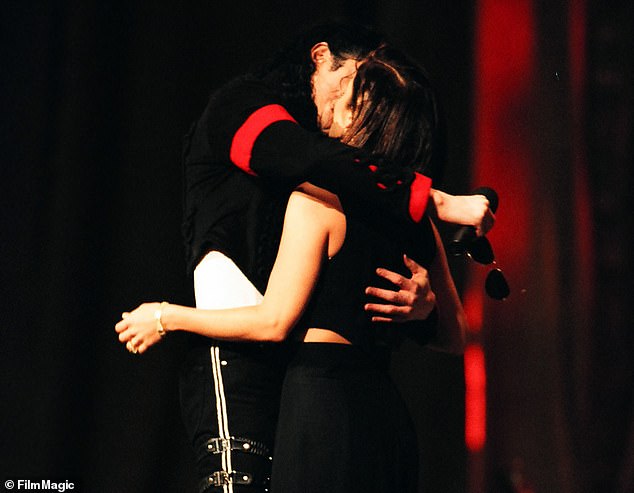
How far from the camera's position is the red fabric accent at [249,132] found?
1373 millimetres

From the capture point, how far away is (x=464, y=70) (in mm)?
2898

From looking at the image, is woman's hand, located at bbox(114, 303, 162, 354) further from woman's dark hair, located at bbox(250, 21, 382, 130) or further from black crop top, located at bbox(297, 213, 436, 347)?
woman's dark hair, located at bbox(250, 21, 382, 130)

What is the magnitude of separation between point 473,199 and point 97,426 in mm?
1564

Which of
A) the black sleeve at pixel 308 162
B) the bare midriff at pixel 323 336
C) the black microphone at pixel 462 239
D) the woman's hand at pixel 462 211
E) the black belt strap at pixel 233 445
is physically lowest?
the black belt strap at pixel 233 445

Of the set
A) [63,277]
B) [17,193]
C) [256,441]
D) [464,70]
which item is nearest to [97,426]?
[63,277]

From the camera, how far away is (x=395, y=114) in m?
1.43

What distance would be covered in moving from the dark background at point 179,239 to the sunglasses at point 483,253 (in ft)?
3.99

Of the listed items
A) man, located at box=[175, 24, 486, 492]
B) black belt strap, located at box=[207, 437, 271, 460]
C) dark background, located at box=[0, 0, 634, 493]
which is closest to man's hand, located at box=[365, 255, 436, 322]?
man, located at box=[175, 24, 486, 492]

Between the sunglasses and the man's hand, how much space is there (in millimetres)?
69

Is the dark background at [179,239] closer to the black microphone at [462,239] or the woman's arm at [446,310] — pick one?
the woman's arm at [446,310]

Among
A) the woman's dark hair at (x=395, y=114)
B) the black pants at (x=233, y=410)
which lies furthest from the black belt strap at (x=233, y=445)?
the woman's dark hair at (x=395, y=114)

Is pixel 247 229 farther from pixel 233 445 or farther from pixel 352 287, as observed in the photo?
pixel 233 445

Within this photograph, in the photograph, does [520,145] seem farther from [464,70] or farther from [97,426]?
[97,426]

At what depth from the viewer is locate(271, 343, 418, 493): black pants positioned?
1.27m
